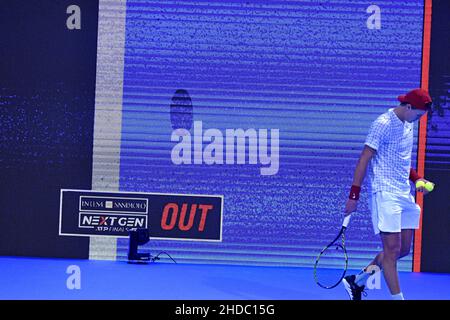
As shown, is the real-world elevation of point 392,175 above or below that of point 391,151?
below

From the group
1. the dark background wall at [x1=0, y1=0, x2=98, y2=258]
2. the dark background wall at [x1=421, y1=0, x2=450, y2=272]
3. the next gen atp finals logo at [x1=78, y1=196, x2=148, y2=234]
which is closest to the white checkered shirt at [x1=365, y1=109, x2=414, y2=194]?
the dark background wall at [x1=421, y1=0, x2=450, y2=272]

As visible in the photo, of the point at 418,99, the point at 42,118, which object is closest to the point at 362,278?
the point at 418,99

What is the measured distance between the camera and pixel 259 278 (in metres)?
7.36

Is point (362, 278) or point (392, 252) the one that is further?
point (362, 278)

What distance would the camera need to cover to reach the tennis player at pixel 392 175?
562cm

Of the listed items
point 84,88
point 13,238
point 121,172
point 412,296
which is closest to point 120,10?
point 84,88

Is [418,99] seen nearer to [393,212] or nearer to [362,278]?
[393,212]

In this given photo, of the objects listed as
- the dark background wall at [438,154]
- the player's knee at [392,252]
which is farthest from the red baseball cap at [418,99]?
the dark background wall at [438,154]

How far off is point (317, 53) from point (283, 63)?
0.35 meters

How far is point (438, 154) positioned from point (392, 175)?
2.29 m

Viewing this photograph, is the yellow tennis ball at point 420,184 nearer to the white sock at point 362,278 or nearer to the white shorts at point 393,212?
the white shorts at point 393,212

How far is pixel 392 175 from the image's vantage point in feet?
18.7

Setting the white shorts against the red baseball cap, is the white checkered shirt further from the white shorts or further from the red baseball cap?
the red baseball cap

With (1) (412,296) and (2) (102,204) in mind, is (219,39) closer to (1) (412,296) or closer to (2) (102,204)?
(2) (102,204)
